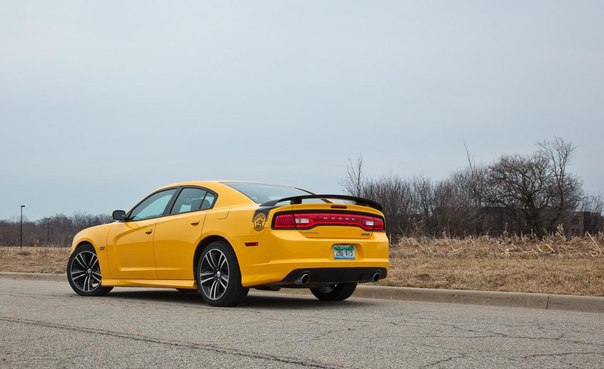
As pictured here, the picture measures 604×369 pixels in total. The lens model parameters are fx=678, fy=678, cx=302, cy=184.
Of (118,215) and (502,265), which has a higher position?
(118,215)

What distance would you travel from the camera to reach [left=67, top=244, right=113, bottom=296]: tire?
9.85 meters

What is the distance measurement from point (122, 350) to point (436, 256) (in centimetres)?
948

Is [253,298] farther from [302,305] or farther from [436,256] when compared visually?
[436,256]

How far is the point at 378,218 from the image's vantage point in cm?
855

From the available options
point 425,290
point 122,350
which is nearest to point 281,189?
point 425,290

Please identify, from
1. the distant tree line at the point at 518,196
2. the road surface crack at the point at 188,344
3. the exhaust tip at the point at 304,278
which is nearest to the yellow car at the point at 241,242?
the exhaust tip at the point at 304,278

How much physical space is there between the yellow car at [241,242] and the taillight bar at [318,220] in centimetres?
1

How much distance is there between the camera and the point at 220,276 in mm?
7961

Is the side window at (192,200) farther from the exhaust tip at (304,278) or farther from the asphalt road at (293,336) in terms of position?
the exhaust tip at (304,278)

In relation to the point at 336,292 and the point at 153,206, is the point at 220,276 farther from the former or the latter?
the point at 153,206

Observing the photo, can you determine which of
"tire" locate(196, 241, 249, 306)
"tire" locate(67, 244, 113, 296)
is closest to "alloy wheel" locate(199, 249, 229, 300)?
"tire" locate(196, 241, 249, 306)

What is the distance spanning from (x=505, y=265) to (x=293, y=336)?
21.1 feet

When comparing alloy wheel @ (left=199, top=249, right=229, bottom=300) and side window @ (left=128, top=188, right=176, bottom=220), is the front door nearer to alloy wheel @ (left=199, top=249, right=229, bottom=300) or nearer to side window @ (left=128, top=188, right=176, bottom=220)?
side window @ (left=128, top=188, right=176, bottom=220)

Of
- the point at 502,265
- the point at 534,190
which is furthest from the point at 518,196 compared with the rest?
the point at 502,265
